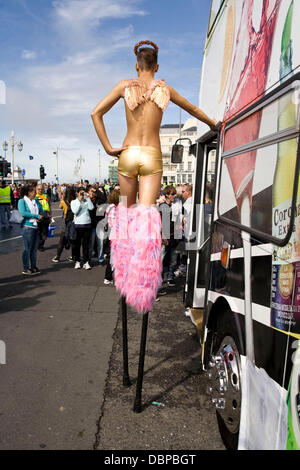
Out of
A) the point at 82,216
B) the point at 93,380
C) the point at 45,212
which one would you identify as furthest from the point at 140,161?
the point at 45,212

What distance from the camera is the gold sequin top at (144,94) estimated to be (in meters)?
2.56

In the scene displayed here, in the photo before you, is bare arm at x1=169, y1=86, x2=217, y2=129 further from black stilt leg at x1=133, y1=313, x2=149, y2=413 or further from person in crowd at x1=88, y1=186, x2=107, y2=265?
person in crowd at x1=88, y1=186, x2=107, y2=265

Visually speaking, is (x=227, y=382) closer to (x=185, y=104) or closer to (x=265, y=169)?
(x=265, y=169)

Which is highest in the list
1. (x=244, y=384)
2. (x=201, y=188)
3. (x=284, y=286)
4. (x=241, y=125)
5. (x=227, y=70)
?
(x=227, y=70)

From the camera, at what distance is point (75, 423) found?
8.66 ft

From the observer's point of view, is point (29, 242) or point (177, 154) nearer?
point (177, 154)

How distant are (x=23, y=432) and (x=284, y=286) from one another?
2.19m

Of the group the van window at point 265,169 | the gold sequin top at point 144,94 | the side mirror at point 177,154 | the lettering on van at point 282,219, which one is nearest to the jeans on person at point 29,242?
the side mirror at point 177,154

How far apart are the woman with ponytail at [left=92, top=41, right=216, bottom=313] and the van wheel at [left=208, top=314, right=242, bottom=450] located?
625 mm

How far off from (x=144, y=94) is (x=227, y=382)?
2.18 meters

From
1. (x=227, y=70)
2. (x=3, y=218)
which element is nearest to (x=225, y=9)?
(x=227, y=70)

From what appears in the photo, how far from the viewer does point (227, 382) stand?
2.37 meters

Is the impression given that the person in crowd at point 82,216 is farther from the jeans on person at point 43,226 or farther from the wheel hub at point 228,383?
the wheel hub at point 228,383
